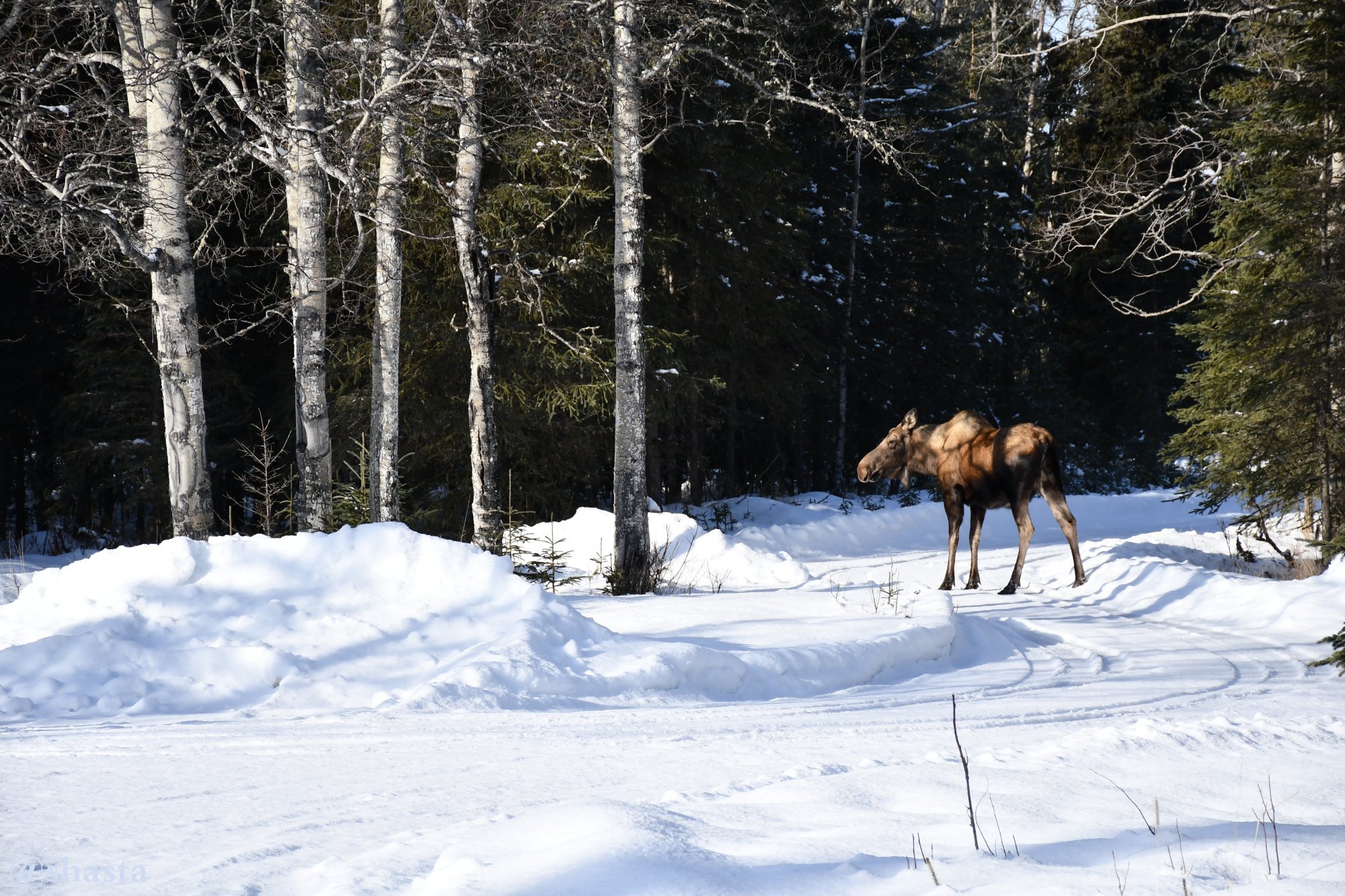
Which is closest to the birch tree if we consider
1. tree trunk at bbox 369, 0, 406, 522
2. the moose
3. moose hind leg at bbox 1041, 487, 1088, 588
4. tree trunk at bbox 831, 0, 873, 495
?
tree trunk at bbox 369, 0, 406, 522

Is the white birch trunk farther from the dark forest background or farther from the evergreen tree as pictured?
the evergreen tree

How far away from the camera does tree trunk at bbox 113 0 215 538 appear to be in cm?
991

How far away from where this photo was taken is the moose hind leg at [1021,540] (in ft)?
39.9

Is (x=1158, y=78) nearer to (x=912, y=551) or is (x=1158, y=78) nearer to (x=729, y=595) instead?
(x=912, y=551)

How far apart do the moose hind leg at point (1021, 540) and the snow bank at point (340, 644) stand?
188 inches

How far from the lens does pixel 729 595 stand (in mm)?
10023

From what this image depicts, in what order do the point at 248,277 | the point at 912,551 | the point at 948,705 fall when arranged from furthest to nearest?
the point at 248,277
the point at 912,551
the point at 948,705

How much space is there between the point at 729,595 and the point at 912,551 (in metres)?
7.84

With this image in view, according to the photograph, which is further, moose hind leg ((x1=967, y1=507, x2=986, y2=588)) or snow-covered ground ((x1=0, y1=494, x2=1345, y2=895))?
moose hind leg ((x1=967, y1=507, x2=986, y2=588))

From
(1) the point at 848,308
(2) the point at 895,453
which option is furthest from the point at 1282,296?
(1) the point at 848,308

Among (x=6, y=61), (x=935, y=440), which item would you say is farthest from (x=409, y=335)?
(x=935, y=440)

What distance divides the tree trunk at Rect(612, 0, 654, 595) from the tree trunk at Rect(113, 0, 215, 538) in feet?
14.4

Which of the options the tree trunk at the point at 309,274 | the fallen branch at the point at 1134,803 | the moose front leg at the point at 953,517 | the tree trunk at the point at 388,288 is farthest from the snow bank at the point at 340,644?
the moose front leg at the point at 953,517

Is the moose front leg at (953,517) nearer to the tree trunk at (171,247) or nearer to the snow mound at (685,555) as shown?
the snow mound at (685,555)
